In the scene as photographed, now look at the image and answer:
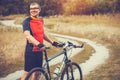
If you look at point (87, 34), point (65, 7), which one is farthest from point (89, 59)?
point (65, 7)

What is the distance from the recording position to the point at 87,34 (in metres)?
7.39

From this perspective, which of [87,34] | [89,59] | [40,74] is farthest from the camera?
[87,34]

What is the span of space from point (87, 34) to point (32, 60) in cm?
349

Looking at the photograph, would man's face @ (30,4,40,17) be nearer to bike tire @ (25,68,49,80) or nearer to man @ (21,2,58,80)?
man @ (21,2,58,80)

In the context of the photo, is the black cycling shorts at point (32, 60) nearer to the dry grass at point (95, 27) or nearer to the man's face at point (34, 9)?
the man's face at point (34, 9)

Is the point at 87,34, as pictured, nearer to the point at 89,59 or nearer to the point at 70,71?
the point at 89,59

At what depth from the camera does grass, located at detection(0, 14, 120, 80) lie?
6035mm

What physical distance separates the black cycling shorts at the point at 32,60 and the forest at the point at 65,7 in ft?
6.76

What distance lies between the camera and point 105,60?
22.1 ft

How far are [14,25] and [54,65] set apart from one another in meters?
1.18

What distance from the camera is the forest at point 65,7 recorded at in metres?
6.25

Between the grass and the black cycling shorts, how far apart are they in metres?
1.59

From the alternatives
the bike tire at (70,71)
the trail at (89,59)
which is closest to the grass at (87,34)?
the trail at (89,59)

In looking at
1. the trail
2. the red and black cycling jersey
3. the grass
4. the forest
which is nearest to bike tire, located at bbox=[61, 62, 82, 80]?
the red and black cycling jersey
